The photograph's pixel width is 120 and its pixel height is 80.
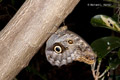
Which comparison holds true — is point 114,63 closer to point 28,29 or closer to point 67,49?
point 67,49

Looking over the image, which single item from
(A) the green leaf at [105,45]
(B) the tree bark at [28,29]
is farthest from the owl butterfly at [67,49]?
(A) the green leaf at [105,45]

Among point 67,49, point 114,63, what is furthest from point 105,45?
point 67,49

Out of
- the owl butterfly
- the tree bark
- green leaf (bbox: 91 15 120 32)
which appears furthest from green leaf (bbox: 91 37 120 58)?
the tree bark

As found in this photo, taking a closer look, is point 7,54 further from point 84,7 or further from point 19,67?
point 84,7

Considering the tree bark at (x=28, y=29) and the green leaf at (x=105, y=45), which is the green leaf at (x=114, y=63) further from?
the tree bark at (x=28, y=29)

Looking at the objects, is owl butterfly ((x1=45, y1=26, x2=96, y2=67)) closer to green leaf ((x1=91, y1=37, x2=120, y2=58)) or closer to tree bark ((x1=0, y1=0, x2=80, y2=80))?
tree bark ((x1=0, y1=0, x2=80, y2=80))

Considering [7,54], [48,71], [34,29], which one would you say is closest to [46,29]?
[34,29]
